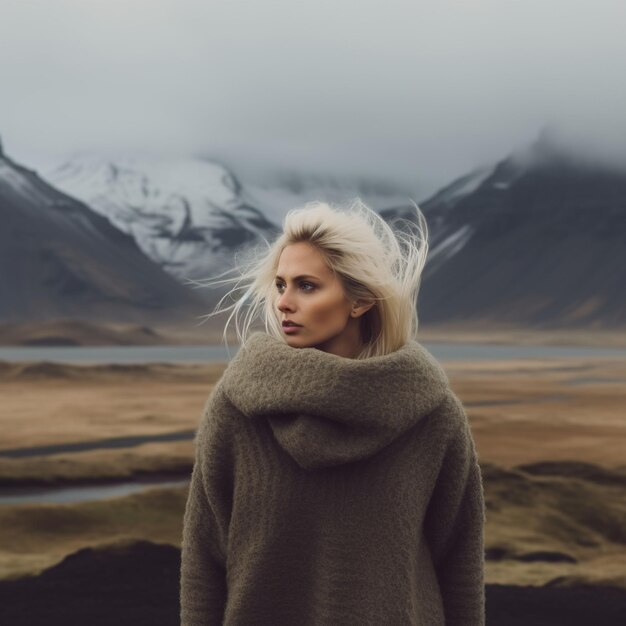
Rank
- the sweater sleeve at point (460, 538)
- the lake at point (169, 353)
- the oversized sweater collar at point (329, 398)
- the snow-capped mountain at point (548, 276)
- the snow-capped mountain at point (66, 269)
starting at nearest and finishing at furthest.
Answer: the oversized sweater collar at point (329, 398)
the sweater sleeve at point (460, 538)
the lake at point (169, 353)
the snow-capped mountain at point (66, 269)
the snow-capped mountain at point (548, 276)

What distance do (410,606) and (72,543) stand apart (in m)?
12.9

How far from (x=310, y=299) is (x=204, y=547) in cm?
82

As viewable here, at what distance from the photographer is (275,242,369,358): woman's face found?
99.4 inches

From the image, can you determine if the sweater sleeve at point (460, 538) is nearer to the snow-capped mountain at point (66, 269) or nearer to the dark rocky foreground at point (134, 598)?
the dark rocky foreground at point (134, 598)

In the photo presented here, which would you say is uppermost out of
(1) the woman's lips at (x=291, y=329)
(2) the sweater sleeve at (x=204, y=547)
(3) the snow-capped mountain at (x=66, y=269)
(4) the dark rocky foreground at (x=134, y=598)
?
(1) the woman's lips at (x=291, y=329)

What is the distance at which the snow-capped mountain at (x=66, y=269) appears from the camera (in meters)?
156

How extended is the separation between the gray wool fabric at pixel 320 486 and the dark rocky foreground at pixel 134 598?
833 cm

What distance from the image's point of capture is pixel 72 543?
14.4m

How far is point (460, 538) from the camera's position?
9.09ft

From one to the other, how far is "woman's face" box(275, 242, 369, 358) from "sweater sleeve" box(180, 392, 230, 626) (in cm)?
36

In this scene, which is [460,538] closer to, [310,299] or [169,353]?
[310,299]

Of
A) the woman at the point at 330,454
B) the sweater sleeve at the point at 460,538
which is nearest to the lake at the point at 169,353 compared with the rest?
the sweater sleeve at the point at 460,538

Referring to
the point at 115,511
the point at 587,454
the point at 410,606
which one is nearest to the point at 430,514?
the point at 410,606

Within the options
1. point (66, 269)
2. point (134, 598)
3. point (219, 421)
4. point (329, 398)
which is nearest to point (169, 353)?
point (66, 269)
